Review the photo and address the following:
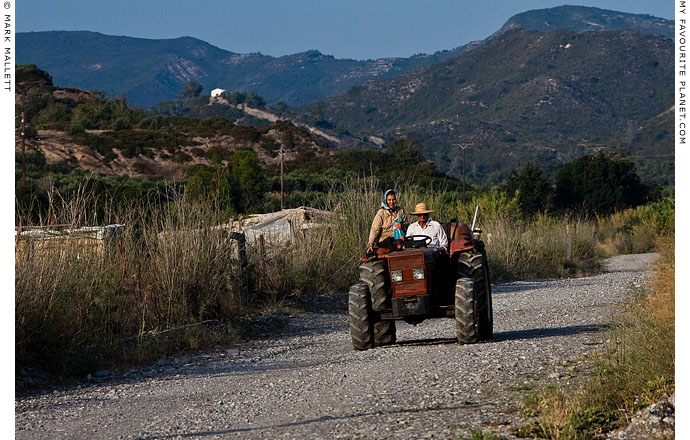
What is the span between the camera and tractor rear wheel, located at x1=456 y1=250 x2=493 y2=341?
12.1 meters

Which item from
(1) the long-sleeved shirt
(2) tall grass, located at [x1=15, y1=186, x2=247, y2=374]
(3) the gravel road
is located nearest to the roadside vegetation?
(2) tall grass, located at [x1=15, y1=186, x2=247, y2=374]

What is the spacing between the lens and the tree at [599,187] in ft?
198

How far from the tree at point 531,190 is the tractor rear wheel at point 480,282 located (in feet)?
146

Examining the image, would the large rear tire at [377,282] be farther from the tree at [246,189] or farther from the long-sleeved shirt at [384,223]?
the tree at [246,189]

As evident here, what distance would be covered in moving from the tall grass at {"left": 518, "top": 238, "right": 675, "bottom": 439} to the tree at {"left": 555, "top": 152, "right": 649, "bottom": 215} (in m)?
51.6

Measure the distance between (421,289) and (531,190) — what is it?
47834 mm

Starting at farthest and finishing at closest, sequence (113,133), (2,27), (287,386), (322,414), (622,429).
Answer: (113,133), (287,386), (322,414), (2,27), (622,429)

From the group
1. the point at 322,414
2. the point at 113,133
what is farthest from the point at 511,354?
the point at 113,133

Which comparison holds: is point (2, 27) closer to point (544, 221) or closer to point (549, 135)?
point (544, 221)

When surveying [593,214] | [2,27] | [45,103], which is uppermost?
[45,103]

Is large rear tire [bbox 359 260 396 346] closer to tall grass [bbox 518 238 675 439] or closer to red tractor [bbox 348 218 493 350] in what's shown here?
red tractor [bbox 348 218 493 350]

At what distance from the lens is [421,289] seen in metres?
11.8

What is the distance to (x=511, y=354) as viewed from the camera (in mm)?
11000

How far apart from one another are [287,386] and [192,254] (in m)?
5.03
